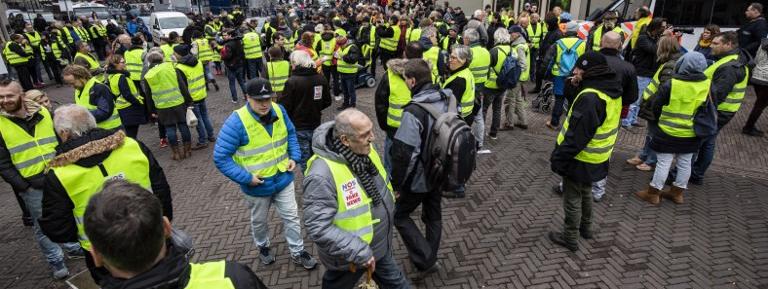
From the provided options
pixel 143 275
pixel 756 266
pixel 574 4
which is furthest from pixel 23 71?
pixel 574 4

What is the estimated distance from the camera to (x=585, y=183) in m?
4.19

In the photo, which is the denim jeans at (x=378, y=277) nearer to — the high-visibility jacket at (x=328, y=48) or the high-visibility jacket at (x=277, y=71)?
the high-visibility jacket at (x=277, y=71)

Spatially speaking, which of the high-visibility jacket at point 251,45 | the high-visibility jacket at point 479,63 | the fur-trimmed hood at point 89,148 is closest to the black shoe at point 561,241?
the high-visibility jacket at point 479,63

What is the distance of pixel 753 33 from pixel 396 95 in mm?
7593

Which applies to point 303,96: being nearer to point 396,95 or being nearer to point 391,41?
point 396,95

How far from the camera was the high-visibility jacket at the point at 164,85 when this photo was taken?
6520 millimetres

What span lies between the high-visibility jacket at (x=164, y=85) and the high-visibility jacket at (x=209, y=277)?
5.63 m

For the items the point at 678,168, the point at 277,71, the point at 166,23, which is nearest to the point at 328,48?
the point at 277,71

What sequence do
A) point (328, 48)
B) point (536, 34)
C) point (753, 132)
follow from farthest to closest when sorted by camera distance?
point (536, 34)
point (328, 48)
point (753, 132)

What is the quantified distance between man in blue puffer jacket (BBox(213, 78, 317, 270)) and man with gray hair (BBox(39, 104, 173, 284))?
708 mm

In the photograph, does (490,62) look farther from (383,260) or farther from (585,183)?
(383,260)

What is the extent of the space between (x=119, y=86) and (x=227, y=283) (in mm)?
5945

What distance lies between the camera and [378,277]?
3129mm

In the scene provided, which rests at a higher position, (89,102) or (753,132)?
(89,102)
